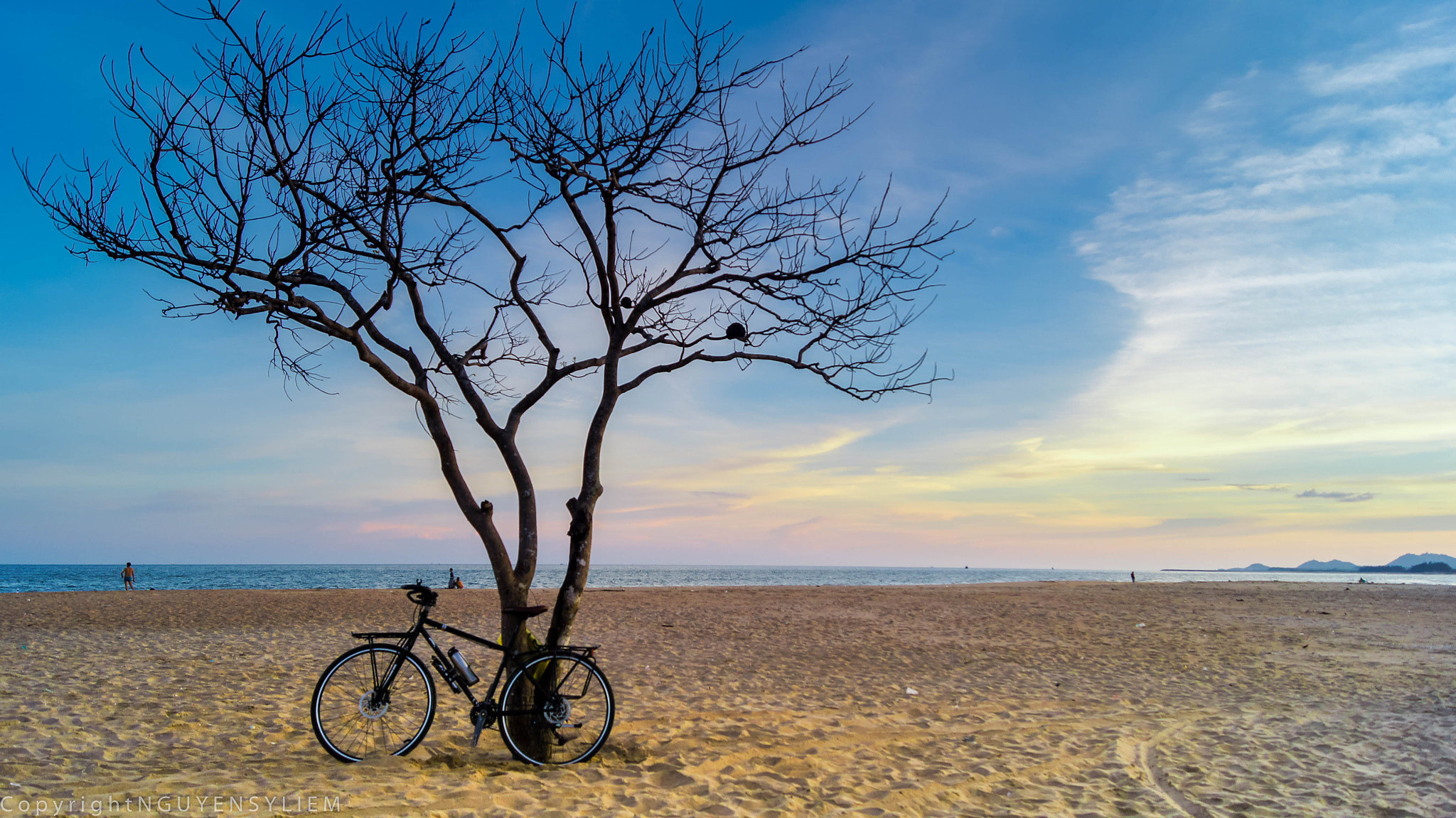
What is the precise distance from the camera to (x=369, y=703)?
5.00 meters

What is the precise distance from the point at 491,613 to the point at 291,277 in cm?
1549

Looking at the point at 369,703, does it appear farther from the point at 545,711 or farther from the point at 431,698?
the point at 545,711

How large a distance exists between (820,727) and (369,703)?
3.92 metres

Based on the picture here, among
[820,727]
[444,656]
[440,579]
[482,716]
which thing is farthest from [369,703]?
[440,579]

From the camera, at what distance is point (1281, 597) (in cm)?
2578

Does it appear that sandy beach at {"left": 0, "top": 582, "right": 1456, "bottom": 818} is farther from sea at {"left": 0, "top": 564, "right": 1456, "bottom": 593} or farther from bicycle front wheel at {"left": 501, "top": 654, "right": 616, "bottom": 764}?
sea at {"left": 0, "top": 564, "right": 1456, "bottom": 593}

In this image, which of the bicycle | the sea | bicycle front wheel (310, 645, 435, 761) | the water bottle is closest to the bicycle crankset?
the bicycle

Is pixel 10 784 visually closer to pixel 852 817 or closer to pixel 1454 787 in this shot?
pixel 852 817

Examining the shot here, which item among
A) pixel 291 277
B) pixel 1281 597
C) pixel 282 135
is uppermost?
pixel 282 135

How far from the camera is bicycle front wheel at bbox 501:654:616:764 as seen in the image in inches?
206

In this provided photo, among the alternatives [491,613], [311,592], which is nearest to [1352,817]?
[491,613]

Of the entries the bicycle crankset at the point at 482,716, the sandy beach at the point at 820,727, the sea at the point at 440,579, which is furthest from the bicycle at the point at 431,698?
Answer: the sea at the point at 440,579

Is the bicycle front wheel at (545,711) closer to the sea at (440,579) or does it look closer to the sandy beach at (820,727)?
the sandy beach at (820,727)

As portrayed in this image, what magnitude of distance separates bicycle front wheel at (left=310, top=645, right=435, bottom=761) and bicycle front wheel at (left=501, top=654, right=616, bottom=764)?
0.57 meters
